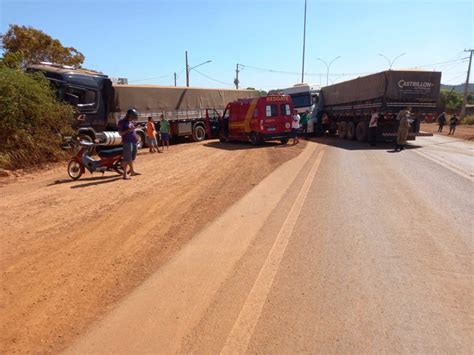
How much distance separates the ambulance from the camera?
57.5ft

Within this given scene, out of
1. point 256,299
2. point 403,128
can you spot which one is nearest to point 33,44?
point 403,128

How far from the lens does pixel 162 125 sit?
17.0m

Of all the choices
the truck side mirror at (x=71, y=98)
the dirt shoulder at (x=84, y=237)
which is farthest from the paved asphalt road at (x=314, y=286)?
the truck side mirror at (x=71, y=98)

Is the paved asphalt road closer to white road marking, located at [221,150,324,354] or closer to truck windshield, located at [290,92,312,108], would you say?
white road marking, located at [221,150,324,354]

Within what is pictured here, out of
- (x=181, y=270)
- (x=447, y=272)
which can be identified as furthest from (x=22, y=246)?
(x=447, y=272)

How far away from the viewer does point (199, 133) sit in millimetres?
22219

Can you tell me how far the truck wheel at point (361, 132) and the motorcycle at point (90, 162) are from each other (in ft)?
44.2

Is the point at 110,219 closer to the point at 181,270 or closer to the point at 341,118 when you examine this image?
the point at 181,270

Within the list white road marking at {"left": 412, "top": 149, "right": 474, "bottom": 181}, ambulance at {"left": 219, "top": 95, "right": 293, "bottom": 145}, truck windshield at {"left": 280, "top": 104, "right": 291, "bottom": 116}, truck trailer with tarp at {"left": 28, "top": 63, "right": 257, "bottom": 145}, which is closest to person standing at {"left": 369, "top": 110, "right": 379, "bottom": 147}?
white road marking at {"left": 412, "top": 149, "right": 474, "bottom": 181}

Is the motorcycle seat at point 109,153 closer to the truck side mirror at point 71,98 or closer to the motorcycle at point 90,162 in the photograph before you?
the motorcycle at point 90,162

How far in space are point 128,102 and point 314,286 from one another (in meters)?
15.9

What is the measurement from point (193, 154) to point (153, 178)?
566cm

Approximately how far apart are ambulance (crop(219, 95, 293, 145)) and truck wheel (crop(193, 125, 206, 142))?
3760 millimetres

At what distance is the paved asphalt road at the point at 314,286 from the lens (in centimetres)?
295
